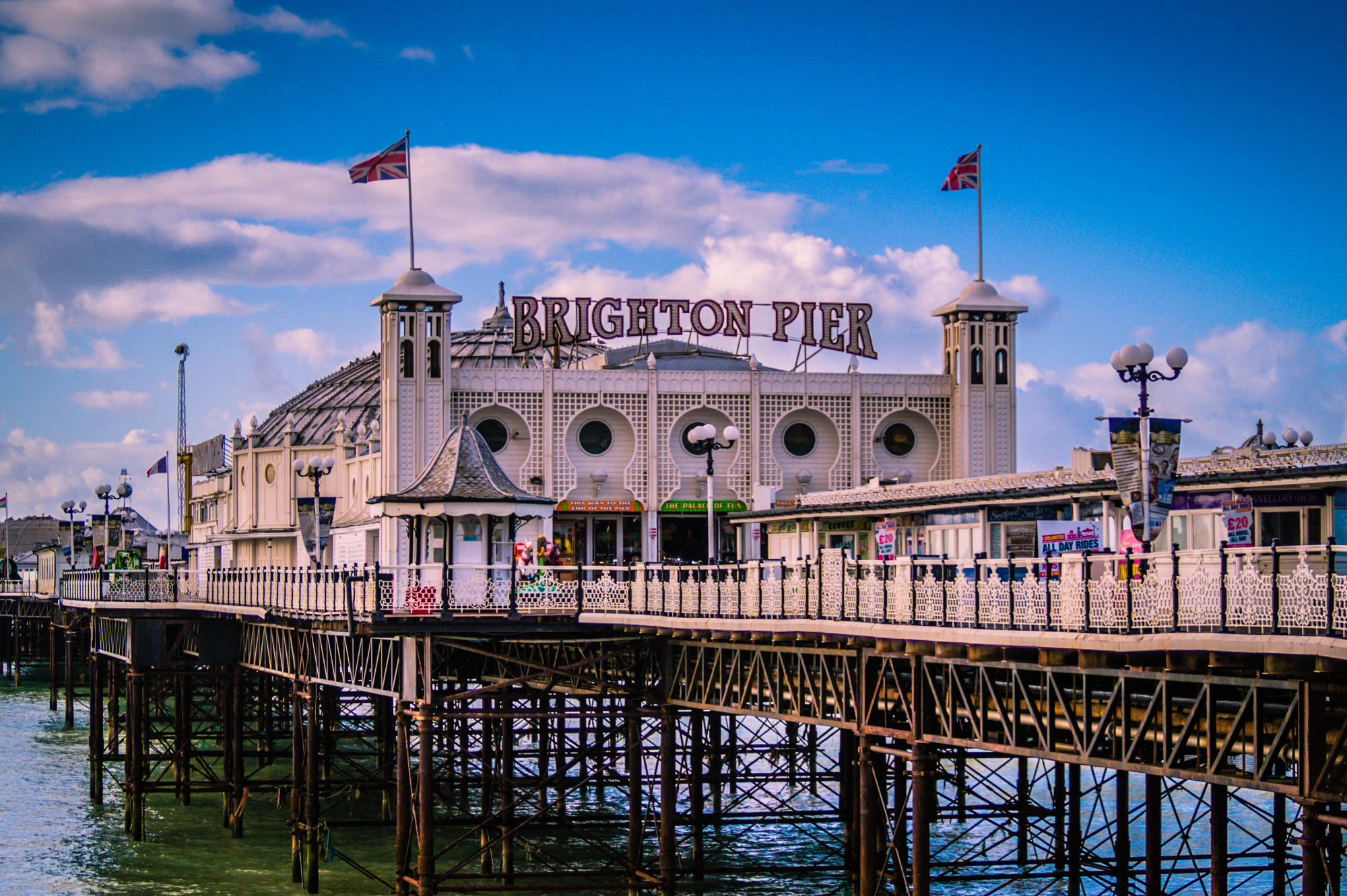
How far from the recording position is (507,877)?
34406mm

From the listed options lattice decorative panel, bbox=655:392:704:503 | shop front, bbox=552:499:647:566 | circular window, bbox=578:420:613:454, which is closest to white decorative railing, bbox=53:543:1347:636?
shop front, bbox=552:499:647:566

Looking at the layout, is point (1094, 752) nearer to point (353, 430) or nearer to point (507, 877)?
point (507, 877)

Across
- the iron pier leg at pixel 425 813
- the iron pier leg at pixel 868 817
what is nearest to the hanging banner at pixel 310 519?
the iron pier leg at pixel 425 813

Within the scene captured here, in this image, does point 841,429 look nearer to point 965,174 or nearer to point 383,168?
point 965,174

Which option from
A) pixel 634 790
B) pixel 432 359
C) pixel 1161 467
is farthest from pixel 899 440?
pixel 1161 467

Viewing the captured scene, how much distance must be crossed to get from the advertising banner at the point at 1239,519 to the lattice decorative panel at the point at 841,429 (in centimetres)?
3354

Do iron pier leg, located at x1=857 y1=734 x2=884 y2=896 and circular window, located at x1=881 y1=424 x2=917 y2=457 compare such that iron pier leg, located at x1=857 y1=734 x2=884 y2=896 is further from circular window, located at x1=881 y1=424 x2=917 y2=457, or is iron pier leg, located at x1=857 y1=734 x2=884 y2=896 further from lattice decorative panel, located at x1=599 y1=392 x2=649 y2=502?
circular window, located at x1=881 y1=424 x2=917 y2=457

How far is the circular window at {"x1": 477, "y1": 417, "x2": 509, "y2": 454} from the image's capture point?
6500 centimetres

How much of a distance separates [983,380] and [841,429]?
601 centimetres

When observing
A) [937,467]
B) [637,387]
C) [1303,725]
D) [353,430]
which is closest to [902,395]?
[937,467]

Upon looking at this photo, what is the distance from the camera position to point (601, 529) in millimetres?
67062

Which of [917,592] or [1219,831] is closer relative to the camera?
[917,592]

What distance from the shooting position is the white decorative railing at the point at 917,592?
18.9 m

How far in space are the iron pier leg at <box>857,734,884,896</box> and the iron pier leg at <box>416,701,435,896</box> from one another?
9.12 meters
